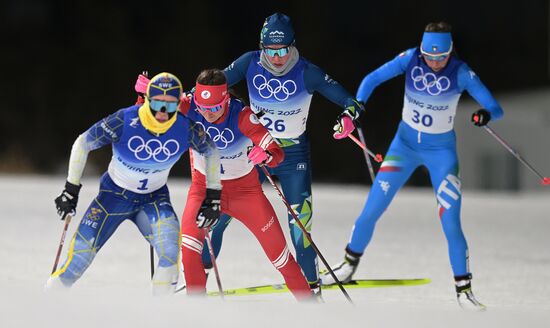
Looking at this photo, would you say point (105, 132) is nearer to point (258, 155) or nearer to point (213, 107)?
point (213, 107)

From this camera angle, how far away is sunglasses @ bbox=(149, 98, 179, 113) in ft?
16.9

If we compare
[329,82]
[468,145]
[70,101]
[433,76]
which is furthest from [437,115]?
[70,101]

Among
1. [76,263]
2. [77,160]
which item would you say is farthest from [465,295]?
[77,160]

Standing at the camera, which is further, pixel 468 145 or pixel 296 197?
pixel 468 145


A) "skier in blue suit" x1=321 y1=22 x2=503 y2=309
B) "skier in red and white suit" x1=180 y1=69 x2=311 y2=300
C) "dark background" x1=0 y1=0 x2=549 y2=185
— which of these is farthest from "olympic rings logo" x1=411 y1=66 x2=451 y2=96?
"dark background" x1=0 y1=0 x2=549 y2=185

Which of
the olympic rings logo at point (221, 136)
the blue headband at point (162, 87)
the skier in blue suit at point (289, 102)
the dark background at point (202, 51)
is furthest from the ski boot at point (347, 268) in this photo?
the dark background at point (202, 51)

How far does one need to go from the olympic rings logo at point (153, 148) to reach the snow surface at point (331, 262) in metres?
0.71

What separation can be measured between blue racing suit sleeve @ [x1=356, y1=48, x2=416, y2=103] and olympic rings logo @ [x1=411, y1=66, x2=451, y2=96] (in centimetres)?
10

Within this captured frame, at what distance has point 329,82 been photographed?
638 centimetres

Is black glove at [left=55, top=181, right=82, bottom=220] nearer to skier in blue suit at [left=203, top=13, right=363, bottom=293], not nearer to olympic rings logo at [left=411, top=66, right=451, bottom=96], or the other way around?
skier in blue suit at [left=203, top=13, right=363, bottom=293]

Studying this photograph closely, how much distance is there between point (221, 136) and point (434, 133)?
1.64m

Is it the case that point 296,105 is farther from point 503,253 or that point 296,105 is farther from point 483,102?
point 503,253

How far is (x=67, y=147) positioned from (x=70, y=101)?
2.15m

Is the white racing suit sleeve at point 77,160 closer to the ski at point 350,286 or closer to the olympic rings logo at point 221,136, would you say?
the olympic rings logo at point 221,136
